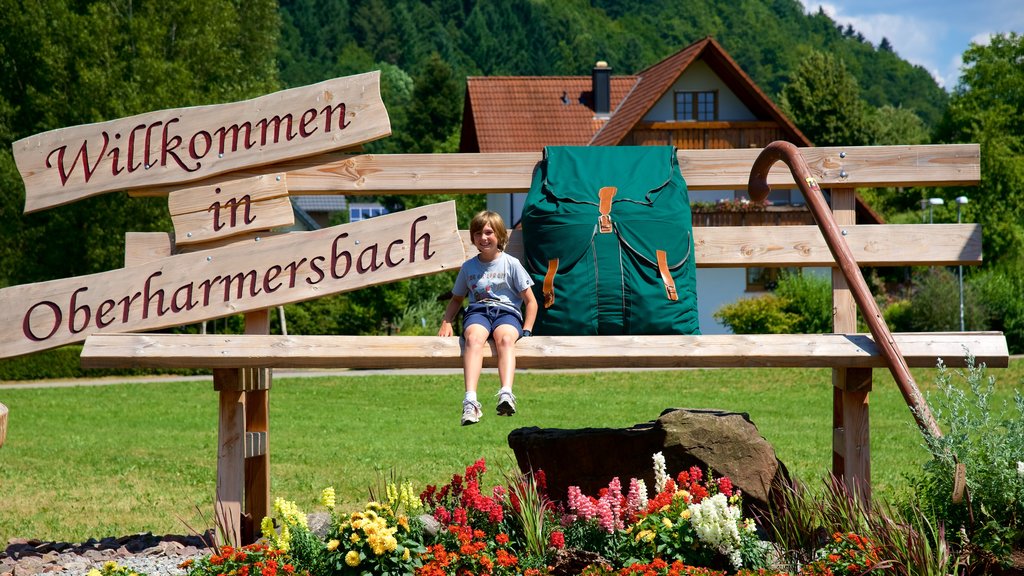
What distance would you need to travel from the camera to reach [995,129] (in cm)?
4325

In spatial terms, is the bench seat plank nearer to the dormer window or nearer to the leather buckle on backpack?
the leather buckle on backpack

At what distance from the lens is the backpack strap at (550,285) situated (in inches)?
210

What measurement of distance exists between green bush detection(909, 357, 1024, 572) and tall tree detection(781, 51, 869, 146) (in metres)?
45.1

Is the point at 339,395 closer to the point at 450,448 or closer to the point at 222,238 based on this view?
the point at 450,448

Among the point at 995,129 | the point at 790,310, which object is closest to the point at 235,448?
the point at 790,310

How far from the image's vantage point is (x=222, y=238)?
5.61 metres

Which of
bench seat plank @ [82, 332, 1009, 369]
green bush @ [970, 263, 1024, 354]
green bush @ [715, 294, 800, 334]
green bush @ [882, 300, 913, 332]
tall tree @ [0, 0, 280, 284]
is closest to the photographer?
bench seat plank @ [82, 332, 1009, 369]

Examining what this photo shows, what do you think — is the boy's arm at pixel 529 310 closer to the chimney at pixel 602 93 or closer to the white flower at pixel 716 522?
the white flower at pixel 716 522

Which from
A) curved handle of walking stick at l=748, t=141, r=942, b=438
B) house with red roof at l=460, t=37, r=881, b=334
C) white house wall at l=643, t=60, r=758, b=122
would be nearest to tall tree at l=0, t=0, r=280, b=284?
house with red roof at l=460, t=37, r=881, b=334

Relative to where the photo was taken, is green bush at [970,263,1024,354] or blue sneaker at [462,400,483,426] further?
green bush at [970,263,1024,354]

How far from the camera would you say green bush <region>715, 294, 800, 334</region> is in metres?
22.5

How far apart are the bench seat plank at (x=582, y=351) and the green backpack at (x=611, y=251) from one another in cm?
33

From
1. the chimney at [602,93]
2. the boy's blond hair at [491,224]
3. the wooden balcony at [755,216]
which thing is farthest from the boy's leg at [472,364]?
the chimney at [602,93]

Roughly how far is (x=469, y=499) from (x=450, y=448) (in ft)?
20.7
